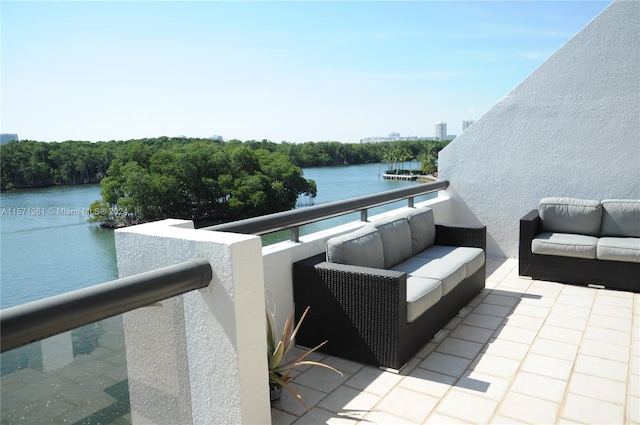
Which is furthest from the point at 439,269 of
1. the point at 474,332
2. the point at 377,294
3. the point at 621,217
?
the point at 621,217

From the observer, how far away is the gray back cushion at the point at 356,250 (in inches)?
126

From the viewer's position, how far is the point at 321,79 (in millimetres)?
28141

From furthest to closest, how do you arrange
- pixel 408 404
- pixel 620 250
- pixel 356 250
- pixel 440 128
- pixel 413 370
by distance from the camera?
pixel 440 128, pixel 620 250, pixel 356 250, pixel 413 370, pixel 408 404

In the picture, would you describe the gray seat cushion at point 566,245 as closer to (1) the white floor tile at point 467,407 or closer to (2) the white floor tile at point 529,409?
(2) the white floor tile at point 529,409

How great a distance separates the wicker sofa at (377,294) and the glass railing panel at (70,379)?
150 cm

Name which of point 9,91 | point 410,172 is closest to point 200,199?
point 9,91

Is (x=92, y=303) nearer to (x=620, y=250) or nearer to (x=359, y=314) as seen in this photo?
(x=359, y=314)

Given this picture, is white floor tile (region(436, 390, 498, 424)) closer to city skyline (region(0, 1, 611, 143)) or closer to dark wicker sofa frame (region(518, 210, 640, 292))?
dark wicker sofa frame (region(518, 210, 640, 292))

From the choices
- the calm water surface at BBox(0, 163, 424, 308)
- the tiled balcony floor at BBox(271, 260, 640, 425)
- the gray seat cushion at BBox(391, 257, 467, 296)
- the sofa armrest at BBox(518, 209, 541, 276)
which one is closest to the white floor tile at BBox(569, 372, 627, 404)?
the tiled balcony floor at BBox(271, 260, 640, 425)

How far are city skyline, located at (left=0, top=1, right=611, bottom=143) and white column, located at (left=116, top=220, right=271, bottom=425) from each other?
4674 millimetres

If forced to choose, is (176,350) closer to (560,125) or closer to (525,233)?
(525,233)

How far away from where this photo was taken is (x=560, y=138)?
17.1ft

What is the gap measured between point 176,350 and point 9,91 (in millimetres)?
37411

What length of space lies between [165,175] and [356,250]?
36.9 metres
